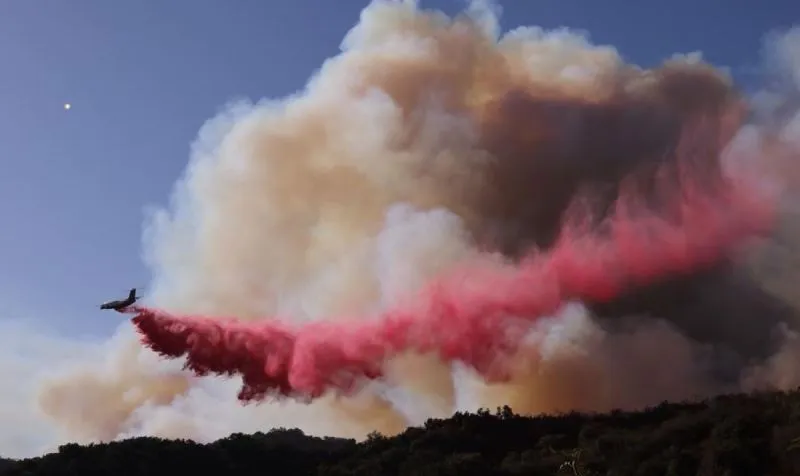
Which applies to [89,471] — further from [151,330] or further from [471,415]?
[471,415]

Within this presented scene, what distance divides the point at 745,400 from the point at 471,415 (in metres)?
25.9

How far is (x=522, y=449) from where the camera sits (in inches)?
2963

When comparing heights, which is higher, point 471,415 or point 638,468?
point 471,415

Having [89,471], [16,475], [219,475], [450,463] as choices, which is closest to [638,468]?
[450,463]

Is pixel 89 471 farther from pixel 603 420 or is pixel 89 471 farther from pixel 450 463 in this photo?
pixel 603 420

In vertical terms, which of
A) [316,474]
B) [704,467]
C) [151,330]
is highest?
[151,330]

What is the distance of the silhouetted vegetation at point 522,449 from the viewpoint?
55.6m

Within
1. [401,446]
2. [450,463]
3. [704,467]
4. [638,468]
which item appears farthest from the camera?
[401,446]

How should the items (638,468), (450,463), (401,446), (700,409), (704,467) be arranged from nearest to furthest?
1. (704,467)
2. (638,468)
3. (450,463)
4. (700,409)
5. (401,446)

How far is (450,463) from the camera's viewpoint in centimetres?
6869

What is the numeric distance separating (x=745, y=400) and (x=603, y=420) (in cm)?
1329

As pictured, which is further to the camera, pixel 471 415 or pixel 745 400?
pixel 471 415

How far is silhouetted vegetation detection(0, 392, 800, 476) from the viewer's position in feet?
182

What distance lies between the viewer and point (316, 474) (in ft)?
251
